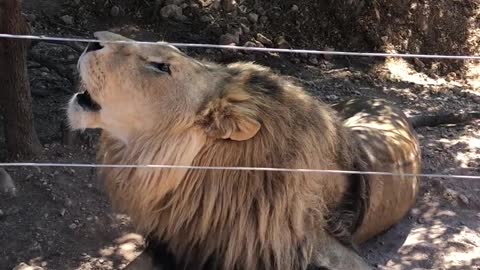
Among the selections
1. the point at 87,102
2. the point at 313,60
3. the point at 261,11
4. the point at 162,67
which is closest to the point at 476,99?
the point at 313,60

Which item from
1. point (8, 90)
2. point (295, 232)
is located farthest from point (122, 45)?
point (8, 90)

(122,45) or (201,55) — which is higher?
(122,45)

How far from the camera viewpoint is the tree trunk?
10.4ft

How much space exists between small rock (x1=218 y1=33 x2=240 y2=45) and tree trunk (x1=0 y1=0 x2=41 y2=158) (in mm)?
2013

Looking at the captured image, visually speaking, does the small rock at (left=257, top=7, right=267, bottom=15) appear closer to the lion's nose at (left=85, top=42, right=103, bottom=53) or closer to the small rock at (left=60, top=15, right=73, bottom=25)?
the small rock at (left=60, top=15, right=73, bottom=25)

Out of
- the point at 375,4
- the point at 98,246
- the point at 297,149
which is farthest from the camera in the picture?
the point at 375,4

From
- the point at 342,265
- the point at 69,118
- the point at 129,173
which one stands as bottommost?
the point at 342,265

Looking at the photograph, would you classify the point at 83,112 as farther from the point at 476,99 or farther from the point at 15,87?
the point at 476,99

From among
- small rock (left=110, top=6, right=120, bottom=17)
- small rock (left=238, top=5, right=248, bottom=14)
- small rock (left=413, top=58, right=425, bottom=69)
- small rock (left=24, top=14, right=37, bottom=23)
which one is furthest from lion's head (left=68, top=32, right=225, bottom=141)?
small rock (left=413, top=58, right=425, bottom=69)

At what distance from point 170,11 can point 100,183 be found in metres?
3.07

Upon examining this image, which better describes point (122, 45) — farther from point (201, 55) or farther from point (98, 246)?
point (201, 55)

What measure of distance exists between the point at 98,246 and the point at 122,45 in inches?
48.9

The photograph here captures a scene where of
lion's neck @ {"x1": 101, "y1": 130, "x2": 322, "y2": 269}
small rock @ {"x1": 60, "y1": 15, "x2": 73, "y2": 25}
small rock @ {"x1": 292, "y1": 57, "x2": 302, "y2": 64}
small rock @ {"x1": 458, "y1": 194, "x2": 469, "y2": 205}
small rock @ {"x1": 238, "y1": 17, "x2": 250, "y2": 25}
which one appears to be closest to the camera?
lion's neck @ {"x1": 101, "y1": 130, "x2": 322, "y2": 269}

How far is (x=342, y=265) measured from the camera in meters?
2.52
